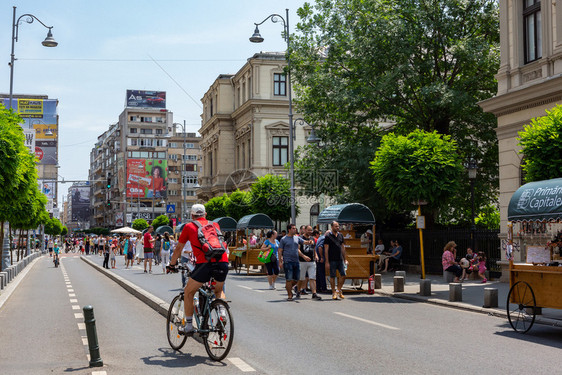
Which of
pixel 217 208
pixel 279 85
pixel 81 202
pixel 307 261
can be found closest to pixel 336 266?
pixel 307 261

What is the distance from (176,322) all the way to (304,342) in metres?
1.95

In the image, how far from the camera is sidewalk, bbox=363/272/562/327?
13.5 meters

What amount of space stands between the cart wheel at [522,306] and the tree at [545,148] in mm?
2974

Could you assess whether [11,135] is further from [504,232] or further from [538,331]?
[504,232]

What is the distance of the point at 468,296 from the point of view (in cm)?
1817

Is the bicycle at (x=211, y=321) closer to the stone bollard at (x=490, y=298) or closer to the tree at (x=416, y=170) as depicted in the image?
the stone bollard at (x=490, y=298)

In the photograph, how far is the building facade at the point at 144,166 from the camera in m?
110

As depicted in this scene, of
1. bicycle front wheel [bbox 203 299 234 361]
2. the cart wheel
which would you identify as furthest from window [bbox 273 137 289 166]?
bicycle front wheel [bbox 203 299 234 361]

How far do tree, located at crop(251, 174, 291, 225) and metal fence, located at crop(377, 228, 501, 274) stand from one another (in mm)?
10932

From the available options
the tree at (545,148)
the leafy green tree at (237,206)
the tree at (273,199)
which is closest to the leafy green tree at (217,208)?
the leafy green tree at (237,206)

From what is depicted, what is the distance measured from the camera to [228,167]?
6888 centimetres

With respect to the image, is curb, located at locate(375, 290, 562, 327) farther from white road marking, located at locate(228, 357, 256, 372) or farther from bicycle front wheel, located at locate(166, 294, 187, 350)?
bicycle front wheel, located at locate(166, 294, 187, 350)

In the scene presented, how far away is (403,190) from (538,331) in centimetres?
882

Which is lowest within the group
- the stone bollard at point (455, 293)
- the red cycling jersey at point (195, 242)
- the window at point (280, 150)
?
the stone bollard at point (455, 293)
